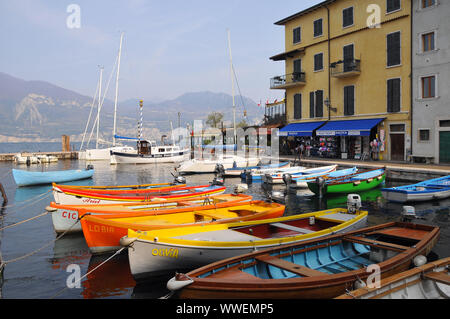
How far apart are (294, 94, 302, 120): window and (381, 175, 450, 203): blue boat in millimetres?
19404

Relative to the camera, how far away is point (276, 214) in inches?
490

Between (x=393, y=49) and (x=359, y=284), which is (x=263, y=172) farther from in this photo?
(x=359, y=284)

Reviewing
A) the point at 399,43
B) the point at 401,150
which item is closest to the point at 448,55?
the point at 399,43

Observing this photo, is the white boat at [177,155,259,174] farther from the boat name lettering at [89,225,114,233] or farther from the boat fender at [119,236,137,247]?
the boat fender at [119,236,137,247]

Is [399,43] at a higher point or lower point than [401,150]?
higher

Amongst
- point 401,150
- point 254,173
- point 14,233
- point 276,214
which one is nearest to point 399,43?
point 401,150

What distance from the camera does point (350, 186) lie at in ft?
70.4

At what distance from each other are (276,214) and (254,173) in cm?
1589

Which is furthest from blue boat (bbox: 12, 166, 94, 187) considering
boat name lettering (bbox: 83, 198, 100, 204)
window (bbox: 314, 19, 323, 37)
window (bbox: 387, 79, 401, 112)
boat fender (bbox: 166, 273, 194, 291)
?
window (bbox: 387, 79, 401, 112)
